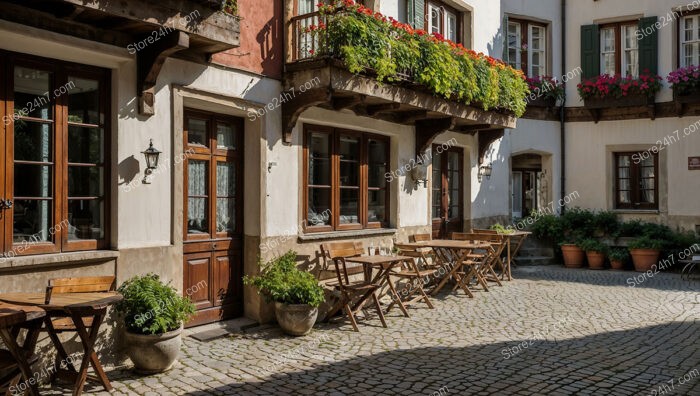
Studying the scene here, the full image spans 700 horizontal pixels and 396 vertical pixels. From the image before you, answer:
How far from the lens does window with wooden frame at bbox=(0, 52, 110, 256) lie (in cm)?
570

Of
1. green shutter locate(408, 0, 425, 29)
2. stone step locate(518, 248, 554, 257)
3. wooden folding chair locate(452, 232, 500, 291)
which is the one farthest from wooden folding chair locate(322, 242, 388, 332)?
stone step locate(518, 248, 554, 257)

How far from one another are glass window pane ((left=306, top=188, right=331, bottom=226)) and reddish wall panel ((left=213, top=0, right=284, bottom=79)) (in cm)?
194

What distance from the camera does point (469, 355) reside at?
270 inches

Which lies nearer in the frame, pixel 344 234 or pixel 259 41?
pixel 259 41

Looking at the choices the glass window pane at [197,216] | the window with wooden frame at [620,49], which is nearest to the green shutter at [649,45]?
the window with wooden frame at [620,49]

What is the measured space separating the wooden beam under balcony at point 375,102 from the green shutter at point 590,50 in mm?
4811

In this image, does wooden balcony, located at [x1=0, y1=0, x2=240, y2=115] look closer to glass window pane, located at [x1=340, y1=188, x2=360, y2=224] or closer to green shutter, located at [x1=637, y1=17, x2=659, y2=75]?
glass window pane, located at [x1=340, y1=188, x2=360, y2=224]

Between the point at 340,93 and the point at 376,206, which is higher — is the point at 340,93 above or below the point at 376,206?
above

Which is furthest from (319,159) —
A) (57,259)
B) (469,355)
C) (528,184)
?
(528,184)

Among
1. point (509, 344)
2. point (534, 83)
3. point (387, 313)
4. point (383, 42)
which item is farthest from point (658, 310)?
point (534, 83)

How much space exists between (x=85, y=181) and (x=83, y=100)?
34.2 inches

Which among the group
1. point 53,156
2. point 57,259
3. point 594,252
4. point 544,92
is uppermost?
point 544,92

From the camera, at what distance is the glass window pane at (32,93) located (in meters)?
5.82

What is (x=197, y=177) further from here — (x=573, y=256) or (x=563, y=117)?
(x=563, y=117)
